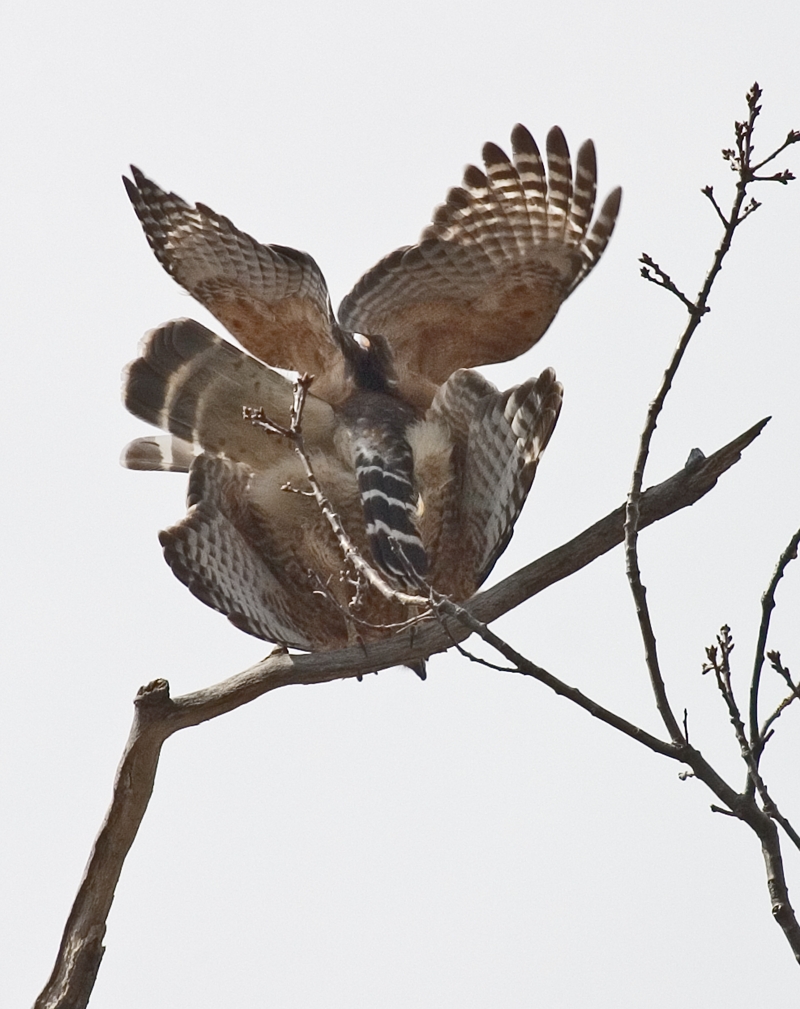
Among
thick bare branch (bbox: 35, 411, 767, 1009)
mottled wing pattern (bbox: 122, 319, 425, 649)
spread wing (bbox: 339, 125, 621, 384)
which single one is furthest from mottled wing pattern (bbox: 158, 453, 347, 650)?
spread wing (bbox: 339, 125, 621, 384)

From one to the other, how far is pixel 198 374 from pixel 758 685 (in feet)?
10.9

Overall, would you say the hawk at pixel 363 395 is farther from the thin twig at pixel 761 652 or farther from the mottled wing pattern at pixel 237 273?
the thin twig at pixel 761 652

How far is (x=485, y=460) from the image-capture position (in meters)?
6.86

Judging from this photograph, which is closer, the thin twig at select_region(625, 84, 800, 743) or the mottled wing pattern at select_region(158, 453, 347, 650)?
the thin twig at select_region(625, 84, 800, 743)

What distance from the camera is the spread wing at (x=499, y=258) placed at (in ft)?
23.0

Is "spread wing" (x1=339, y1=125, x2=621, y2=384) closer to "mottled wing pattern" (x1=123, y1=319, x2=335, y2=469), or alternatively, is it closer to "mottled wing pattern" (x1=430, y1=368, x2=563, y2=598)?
"mottled wing pattern" (x1=430, y1=368, x2=563, y2=598)

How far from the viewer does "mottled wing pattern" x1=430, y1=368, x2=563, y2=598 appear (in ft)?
21.4

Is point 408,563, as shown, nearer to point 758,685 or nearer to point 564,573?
point 564,573

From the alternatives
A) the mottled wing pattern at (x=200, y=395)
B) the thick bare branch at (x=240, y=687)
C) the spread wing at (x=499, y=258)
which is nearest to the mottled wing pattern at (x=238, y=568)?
the mottled wing pattern at (x=200, y=395)

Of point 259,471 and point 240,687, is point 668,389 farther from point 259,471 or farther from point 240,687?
point 259,471

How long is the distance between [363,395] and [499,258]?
0.89 metres

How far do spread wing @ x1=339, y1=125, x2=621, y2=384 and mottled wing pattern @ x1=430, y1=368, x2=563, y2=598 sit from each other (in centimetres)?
44

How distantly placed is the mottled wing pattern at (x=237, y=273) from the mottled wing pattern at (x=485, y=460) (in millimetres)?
707

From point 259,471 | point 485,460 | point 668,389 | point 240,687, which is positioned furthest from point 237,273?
point 668,389
